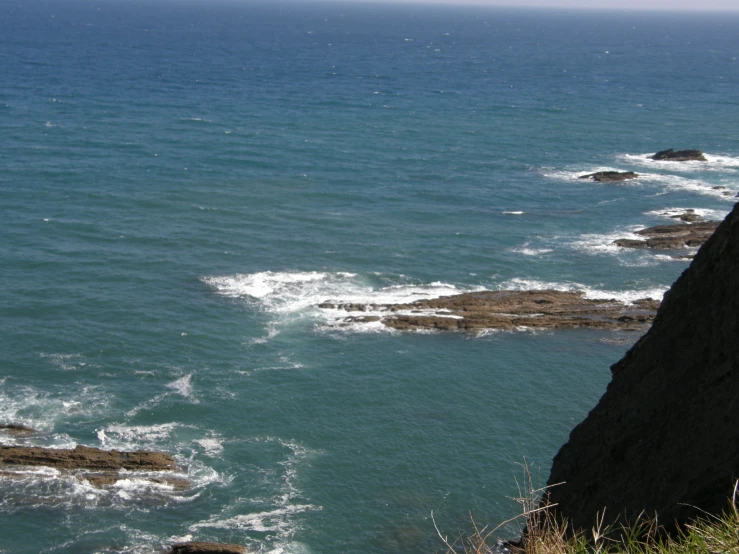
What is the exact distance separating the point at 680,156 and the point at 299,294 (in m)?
59.4

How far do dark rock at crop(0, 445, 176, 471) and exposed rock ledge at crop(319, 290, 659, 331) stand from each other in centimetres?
1927

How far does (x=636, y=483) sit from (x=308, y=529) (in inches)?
754

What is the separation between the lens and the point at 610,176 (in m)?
95.8


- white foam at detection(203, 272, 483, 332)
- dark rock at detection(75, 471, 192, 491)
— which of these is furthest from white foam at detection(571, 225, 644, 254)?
dark rock at detection(75, 471, 192, 491)

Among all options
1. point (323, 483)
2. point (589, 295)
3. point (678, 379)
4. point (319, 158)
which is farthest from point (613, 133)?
point (678, 379)

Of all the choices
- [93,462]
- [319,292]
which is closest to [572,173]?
[319,292]

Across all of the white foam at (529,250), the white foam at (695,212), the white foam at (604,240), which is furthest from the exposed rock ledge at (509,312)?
the white foam at (695,212)

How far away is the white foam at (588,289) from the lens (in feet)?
210

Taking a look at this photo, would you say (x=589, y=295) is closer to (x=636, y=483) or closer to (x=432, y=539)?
(x=432, y=539)

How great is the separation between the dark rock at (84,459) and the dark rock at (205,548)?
19.8ft

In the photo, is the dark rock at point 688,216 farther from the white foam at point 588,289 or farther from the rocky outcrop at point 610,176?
the white foam at point 588,289

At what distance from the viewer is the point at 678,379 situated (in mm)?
24391

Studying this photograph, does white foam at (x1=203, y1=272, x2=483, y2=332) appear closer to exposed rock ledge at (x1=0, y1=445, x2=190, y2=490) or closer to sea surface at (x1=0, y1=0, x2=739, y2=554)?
sea surface at (x1=0, y1=0, x2=739, y2=554)

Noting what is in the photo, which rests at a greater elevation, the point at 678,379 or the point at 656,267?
the point at 678,379
